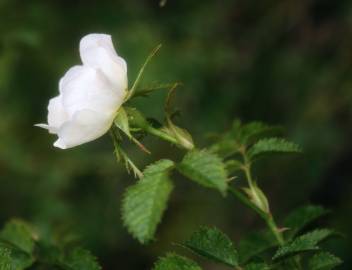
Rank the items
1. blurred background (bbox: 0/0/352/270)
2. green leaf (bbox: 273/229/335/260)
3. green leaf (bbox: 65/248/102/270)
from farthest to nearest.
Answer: blurred background (bbox: 0/0/352/270) → green leaf (bbox: 65/248/102/270) → green leaf (bbox: 273/229/335/260)

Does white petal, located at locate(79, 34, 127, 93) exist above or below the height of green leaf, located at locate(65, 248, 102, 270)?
above

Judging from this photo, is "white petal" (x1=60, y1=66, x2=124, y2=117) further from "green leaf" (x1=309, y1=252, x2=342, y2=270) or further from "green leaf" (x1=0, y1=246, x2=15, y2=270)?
"green leaf" (x1=309, y1=252, x2=342, y2=270)

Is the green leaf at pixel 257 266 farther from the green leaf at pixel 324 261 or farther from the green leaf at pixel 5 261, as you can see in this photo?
the green leaf at pixel 5 261

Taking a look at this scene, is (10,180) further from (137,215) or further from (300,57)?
(137,215)

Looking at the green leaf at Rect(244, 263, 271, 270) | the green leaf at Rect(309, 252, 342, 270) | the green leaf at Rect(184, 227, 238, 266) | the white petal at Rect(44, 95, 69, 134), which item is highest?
the white petal at Rect(44, 95, 69, 134)

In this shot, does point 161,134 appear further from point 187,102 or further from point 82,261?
point 187,102

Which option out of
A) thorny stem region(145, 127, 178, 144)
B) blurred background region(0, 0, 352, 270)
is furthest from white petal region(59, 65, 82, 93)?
blurred background region(0, 0, 352, 270)

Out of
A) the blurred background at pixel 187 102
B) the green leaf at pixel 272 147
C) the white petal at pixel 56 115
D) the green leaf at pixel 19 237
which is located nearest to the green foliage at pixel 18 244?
the green leaf at pixel 19 237
